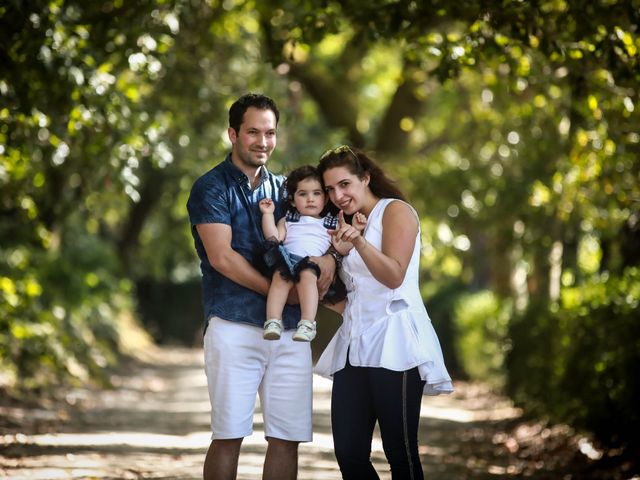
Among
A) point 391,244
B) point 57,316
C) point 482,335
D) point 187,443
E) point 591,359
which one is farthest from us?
point 482,335

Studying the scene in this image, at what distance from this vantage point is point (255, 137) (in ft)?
18.3

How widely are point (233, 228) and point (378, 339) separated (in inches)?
38.8

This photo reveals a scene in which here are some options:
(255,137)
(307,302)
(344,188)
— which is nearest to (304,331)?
(307,302)

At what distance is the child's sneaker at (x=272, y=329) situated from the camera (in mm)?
5305

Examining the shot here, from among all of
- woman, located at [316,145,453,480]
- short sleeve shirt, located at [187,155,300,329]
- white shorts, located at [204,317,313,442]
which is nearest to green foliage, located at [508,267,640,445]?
woman, located at [316,145,453,480]

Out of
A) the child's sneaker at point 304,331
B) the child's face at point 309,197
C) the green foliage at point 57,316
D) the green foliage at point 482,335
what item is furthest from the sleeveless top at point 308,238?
the green foliage at point 482,335

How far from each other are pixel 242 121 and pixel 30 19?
3209 millimetres

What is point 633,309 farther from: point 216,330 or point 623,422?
point 216,330

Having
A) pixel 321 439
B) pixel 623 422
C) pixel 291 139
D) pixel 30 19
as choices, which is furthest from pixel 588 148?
pixel 291 139

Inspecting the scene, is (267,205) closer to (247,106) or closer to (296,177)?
(296,177)

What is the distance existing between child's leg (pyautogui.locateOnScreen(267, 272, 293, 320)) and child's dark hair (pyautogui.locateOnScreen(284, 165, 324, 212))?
47 cm

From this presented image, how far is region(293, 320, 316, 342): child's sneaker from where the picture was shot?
5.39m

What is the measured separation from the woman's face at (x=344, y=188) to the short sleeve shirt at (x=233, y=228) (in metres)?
0.38

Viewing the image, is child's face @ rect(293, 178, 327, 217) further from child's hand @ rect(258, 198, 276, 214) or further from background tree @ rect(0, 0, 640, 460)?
background tree @ rect(0, 0, 640, 460)
